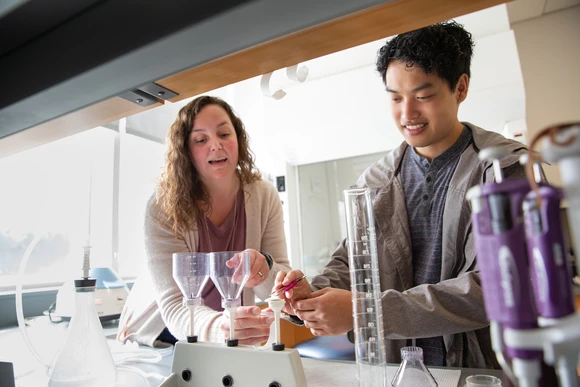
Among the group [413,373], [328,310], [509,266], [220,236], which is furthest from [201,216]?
[509,266]

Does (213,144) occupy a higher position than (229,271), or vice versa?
(213,144)

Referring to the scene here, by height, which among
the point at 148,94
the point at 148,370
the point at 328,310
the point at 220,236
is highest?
the point at 148,94

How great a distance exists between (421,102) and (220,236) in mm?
828

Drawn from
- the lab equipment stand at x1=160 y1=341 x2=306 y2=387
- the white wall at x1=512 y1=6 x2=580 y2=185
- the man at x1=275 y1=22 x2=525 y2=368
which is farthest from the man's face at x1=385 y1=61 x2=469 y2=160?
the white wall at x1=512 y1=6 x2=580 y2=185

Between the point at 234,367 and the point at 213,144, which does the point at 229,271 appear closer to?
the point at 234,367

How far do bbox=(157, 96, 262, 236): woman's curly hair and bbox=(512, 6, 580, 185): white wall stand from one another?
249 centimetres

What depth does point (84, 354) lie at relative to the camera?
743 mm

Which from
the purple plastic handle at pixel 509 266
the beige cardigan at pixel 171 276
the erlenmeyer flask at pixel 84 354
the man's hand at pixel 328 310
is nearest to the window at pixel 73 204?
the beige cardigan at pixel 171 276

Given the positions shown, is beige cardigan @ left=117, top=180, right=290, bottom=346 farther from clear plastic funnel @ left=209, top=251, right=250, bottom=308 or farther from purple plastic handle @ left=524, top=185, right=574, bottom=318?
purple plastic handle @ left=524, top=185, right=574, bottom=318

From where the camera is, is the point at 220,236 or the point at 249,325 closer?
the point at 249,325

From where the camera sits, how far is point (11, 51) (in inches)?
22.5

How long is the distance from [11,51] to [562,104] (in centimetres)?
335

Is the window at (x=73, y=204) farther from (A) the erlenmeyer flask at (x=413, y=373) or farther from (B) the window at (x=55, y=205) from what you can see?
(A) the erlenmeyer flask at (x=413, y=373)

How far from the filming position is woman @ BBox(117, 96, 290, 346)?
1.23 meters
